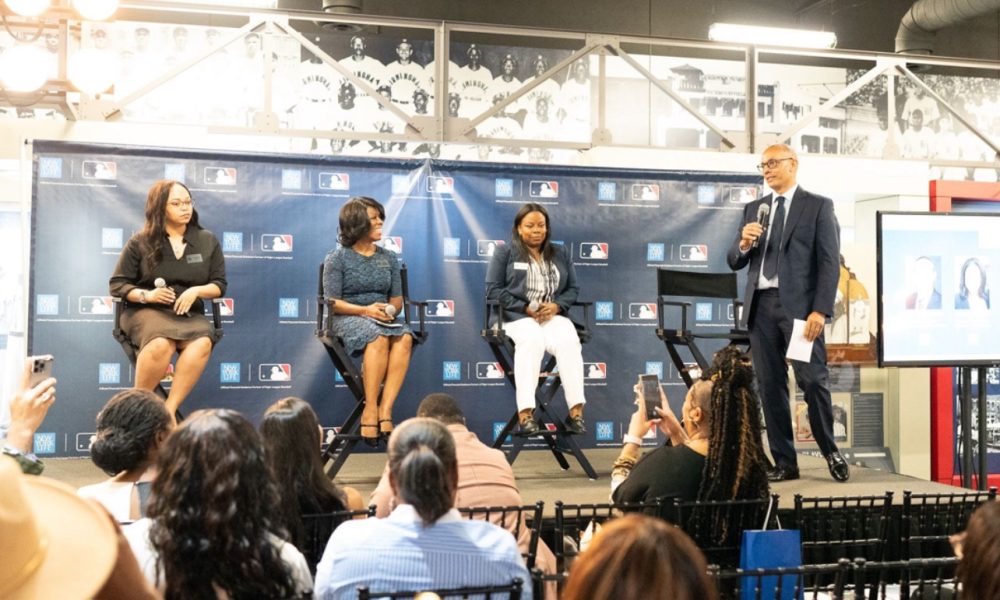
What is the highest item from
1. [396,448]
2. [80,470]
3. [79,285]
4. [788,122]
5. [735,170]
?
[788,122]

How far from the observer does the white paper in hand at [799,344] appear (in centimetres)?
496

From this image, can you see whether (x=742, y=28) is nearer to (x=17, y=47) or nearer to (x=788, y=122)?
(x=788, y=122)

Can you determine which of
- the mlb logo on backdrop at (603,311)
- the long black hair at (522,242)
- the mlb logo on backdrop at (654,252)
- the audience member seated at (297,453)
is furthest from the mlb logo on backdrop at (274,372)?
the audience member seated at (297,453)

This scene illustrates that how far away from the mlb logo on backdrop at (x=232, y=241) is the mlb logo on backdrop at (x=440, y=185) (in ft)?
3.76

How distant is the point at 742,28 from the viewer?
9852 millimetres

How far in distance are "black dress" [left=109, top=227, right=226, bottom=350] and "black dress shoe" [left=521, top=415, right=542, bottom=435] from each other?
158cm

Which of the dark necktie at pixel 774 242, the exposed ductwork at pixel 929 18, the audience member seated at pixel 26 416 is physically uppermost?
the exposed ductwork at pixel 929 18

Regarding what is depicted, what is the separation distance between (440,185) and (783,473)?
2618 millimetres

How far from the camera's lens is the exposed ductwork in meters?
10.2

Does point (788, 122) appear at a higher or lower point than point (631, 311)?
higher

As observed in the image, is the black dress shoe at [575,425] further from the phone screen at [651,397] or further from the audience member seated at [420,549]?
the audience member seated at [420,549]

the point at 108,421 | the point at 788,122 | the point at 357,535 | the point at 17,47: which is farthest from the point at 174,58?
the point at 357,535

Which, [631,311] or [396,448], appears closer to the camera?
[396,448]

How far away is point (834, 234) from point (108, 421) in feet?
11.9
